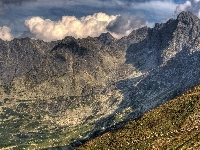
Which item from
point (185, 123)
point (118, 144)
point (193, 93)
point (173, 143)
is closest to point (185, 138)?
point (173, 143)

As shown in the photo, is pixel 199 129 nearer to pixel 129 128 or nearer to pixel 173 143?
pixel 173 143

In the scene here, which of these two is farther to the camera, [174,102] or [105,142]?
[174,102]

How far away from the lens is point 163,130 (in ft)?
388

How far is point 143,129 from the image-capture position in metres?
122

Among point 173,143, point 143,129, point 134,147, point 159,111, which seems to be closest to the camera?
point 173,143

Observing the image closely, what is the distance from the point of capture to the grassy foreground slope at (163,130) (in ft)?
358

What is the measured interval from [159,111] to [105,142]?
23.9m

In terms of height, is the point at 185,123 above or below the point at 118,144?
above

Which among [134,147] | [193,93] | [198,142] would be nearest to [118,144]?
[134,147]

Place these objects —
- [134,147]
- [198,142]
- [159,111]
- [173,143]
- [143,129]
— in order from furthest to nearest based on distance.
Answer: [159,111], [143,129], [134,147], [173,143], [198,142]

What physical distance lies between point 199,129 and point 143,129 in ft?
68.3

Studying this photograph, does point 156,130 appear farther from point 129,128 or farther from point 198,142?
point 198,142

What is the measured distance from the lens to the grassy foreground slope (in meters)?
109

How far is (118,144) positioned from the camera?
11856 centimetres
